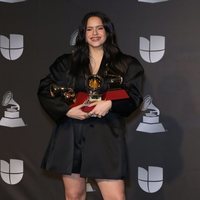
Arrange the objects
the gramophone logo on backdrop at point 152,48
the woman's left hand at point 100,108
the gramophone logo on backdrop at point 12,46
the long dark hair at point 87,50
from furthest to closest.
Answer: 1. the gramophone logo on backdrop at point 12,46
2. the gramophone logo on backdrop at point 152,48
3. the long dark hair at point 87,50
4. the woman's left hand at point 100,108

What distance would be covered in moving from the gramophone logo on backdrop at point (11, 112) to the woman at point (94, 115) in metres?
0.70

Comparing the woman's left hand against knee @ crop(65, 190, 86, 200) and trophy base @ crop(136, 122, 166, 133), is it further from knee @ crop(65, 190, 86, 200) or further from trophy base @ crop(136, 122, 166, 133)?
trophy base @ crop(136, 122, 166, 133)

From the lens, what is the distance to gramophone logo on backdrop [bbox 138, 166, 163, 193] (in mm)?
2303

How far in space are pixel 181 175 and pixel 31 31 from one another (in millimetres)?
1159

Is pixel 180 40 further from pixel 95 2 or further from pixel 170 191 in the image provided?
pixel 170 191

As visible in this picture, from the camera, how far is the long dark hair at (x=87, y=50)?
5.93 feet

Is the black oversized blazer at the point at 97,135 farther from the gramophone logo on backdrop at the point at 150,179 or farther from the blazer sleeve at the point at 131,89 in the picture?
the gramophone logo on backdrop at the point at 150,179

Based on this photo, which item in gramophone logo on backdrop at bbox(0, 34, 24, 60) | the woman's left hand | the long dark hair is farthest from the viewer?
gramophone logo on backdrop at bbox(0, 34, 24, 60)

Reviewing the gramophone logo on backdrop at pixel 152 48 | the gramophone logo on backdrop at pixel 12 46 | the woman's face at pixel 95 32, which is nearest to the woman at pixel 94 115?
the woman's face at pixel 95 32

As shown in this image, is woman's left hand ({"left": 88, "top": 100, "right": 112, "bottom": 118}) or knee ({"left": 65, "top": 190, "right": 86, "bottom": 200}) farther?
knee ({"left": 65, "top": 190, "right": 86, "bottom": 200})

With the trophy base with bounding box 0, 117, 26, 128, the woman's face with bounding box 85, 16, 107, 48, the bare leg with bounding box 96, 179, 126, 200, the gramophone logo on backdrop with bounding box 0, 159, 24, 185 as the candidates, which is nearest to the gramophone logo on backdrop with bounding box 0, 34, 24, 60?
the trophy base with bounding box 0, 117, 26, 128

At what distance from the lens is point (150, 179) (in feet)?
7.63

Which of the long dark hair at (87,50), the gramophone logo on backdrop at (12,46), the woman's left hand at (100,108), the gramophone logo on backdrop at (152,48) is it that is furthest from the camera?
the gramophone logo on backdrop at (12,46)

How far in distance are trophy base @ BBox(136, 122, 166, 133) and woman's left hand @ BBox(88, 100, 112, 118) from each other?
62 cm
